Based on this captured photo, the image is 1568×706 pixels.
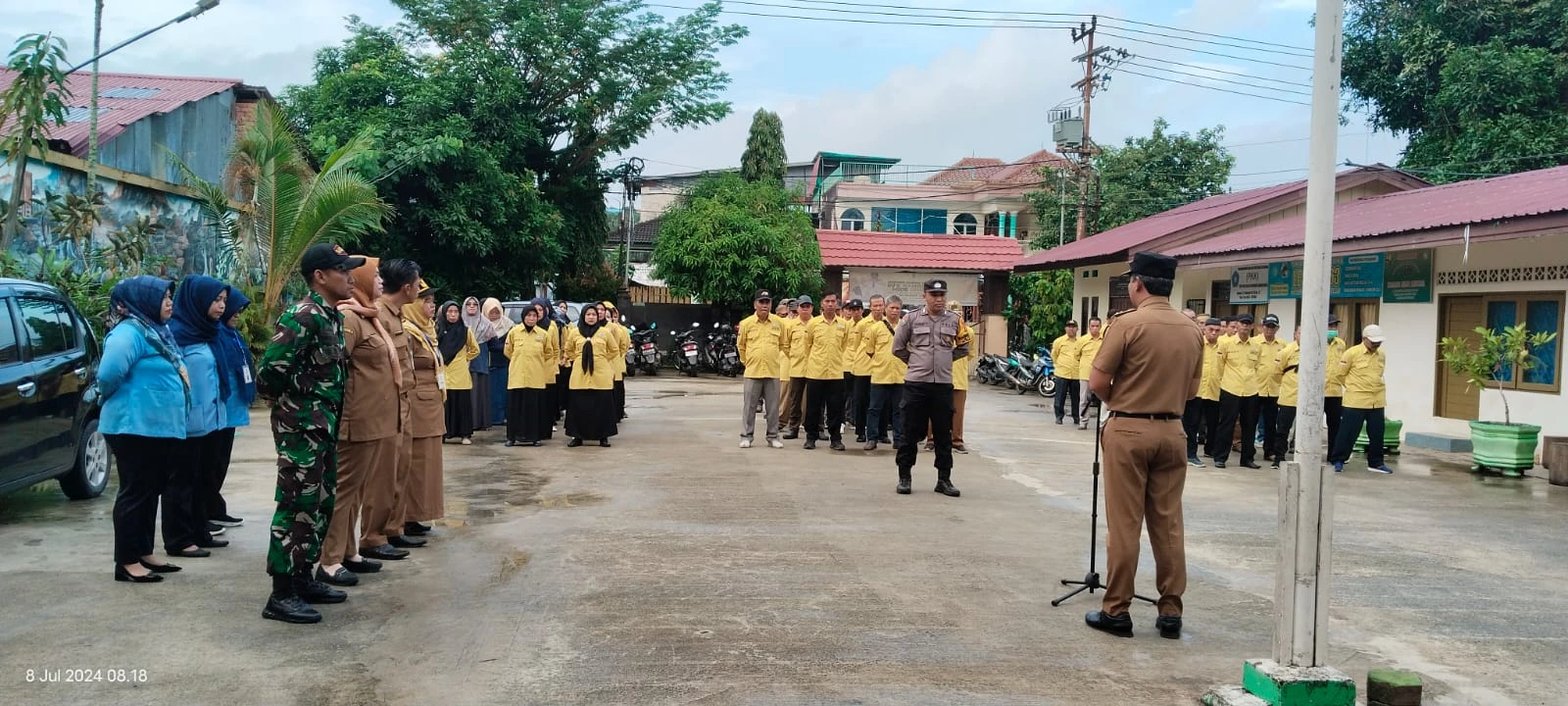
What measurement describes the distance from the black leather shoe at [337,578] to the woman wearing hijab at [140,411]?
87cm

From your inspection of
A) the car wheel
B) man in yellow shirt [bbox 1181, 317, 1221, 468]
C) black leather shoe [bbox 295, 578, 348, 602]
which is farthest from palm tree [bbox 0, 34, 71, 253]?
man in yellow shirt [bbox 1181, 317, 1221, 468]

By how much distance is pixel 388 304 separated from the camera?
6.38 metres

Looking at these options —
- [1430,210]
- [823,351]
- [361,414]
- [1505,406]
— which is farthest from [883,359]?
[1430,210]

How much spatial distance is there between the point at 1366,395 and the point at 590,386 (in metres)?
8.63

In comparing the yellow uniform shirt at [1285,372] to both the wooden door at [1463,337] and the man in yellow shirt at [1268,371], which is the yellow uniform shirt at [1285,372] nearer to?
the man in yellow shirt at [1268,371]

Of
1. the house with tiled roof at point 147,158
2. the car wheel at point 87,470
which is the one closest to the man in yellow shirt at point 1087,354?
the car wheel at point 87,470

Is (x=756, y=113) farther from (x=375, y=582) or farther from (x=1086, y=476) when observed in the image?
(x=375, y=582)

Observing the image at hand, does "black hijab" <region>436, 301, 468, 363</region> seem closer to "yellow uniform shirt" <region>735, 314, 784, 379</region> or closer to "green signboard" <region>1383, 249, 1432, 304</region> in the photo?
"yellow uniform shirt" <region>735, 314, 784, 379</region>

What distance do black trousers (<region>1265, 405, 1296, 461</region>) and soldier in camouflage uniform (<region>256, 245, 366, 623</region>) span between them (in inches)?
419

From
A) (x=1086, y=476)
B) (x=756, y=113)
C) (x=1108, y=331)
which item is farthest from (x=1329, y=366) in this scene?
(x=756, y=113)

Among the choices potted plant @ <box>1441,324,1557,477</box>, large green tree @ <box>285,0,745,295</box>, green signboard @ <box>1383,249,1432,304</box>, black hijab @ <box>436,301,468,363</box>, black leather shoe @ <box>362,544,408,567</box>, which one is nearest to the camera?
black leather shoe @ <box>362,544,408,567</box>

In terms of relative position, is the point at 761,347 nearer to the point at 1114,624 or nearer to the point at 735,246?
the point at 1114,624

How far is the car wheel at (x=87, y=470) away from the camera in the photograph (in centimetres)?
793

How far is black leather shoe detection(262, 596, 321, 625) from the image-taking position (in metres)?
5.16
